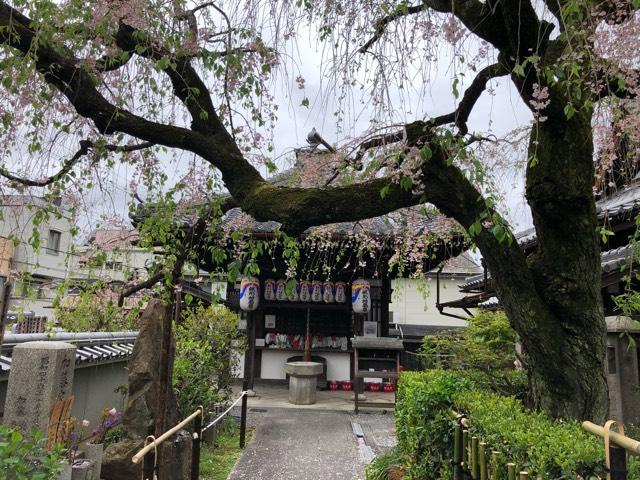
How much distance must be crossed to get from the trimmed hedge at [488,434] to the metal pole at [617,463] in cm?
35

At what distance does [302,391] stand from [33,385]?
7425 mm

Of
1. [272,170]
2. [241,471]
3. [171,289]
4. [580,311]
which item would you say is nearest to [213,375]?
[241,471]

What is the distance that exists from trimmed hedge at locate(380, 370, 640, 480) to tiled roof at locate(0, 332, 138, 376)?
4.14 m

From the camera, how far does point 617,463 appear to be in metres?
1.73

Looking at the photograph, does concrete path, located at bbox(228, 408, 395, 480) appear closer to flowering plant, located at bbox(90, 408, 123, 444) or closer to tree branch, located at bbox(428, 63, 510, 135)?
flowering plant, located at bbox(90, 408, 123, 444)

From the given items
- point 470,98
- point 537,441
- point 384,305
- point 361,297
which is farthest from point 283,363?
point 537,441

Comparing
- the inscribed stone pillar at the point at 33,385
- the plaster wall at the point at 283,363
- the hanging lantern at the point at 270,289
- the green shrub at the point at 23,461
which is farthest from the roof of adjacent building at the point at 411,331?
the green shrub at the point at 23,461

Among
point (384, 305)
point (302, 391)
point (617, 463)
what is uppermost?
point (384, 305)

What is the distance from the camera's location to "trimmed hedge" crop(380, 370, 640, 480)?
2170mm

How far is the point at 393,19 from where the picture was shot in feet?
11.6

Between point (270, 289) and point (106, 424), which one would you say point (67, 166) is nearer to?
point (106, 424)

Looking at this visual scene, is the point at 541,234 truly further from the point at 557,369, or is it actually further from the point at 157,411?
the point at 157,411

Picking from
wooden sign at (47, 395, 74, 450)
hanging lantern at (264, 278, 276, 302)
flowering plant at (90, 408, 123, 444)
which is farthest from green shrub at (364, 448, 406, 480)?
hanging lantern at (264, 278, 276, 302)

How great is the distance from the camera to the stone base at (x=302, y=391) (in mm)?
11281
